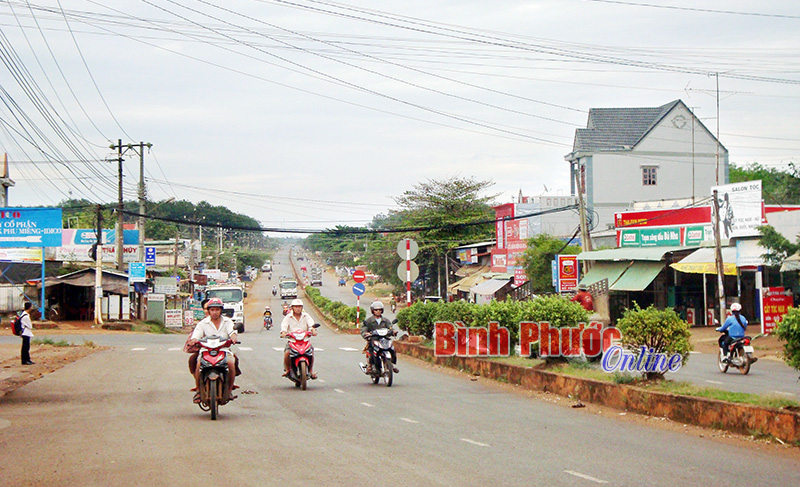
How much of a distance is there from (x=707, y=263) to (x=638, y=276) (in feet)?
13.7

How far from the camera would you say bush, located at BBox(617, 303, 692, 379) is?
10.6 meters

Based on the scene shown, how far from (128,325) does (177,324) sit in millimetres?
6251

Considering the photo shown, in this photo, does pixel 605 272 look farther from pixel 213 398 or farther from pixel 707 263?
pixel 213 398

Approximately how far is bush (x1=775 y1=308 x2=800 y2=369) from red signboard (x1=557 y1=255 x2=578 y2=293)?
87.7 ft

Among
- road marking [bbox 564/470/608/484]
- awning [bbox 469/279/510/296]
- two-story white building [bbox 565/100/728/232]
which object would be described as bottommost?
road marking [bbox 564/470/608/484]

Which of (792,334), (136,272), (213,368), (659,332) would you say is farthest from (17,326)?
(136,272)

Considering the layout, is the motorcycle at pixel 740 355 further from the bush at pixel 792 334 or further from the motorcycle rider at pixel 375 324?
the bush at pixel 792 334

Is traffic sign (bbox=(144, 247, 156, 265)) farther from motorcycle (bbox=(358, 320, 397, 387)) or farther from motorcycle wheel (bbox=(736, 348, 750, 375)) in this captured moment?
motorcycle wheel (bbox=(736, 348, 750, 375))

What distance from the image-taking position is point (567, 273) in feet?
114

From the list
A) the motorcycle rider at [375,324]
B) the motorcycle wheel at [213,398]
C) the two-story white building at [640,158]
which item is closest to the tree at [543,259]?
the two-story white building at [640,158]

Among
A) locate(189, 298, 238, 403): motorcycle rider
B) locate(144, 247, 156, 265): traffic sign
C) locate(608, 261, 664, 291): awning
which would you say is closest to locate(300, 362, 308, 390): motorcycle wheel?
locate(189, 298, 238, 403): motorcycle rider

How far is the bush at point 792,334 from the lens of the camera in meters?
7.74

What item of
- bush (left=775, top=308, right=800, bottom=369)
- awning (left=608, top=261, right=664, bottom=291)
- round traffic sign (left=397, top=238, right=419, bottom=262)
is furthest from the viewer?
awning (left=608, top=261, right=664, bottom=291)

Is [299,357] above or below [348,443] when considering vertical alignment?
above
